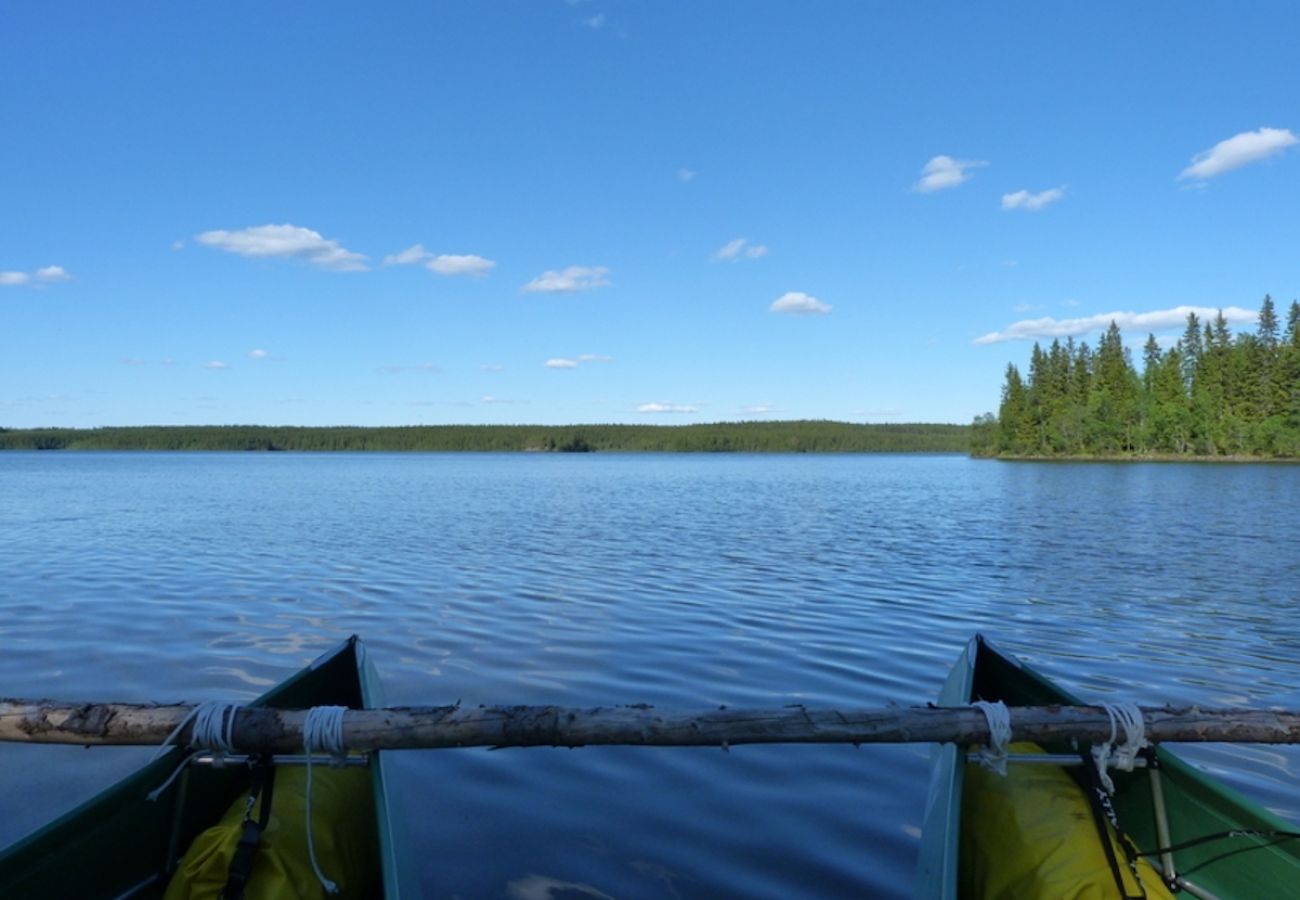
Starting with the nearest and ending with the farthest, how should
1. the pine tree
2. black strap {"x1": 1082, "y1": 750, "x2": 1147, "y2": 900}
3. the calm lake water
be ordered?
black strap {"x1": 1082, "y1": 750, "x2": 1147, "y2": 900} → the calm lake water → the pine tree

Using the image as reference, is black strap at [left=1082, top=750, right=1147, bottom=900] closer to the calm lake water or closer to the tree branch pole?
the tree branch pole

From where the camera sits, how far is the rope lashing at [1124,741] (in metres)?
4.18

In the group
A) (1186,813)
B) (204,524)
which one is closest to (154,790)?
(1186,813)

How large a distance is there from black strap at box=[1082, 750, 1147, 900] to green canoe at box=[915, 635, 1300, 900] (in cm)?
9

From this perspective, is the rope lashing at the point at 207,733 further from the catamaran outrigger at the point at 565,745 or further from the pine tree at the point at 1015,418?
the pine tree at the point at 1015,418

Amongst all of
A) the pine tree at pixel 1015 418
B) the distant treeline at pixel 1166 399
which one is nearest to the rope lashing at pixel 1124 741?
the distant treeline at pixel 1166 399

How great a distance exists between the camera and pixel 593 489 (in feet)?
173

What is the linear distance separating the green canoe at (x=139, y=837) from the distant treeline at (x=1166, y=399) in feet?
376

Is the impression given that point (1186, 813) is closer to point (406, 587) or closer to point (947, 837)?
point (947, 837)

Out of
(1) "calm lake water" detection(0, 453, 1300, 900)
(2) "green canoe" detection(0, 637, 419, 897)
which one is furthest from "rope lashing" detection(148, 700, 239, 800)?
(1) "calm lake water" detection(0, 453, 1300, 900)

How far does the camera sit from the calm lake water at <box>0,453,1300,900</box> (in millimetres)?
5930

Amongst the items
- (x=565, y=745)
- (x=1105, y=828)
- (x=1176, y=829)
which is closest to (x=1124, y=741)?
(x=1105, y=828)

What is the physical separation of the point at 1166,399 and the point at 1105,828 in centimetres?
12043

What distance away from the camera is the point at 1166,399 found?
349ft
